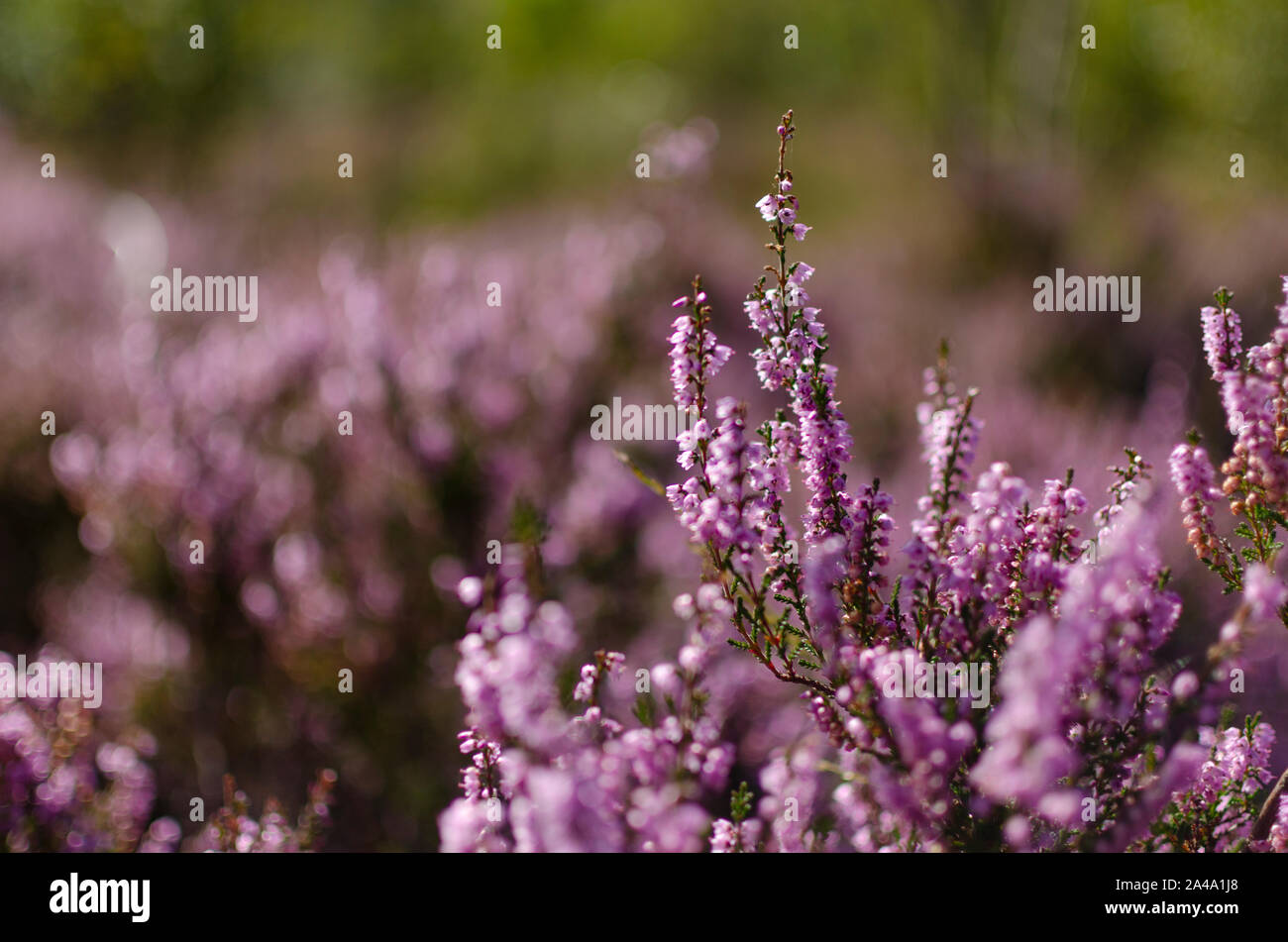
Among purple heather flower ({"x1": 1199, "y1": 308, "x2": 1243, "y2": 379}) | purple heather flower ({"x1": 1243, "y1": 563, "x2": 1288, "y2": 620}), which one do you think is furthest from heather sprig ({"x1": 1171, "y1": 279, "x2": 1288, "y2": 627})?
purple heather flower ({"x1": 1243, "y1": 563, "x2": 1288, "y2": 620})

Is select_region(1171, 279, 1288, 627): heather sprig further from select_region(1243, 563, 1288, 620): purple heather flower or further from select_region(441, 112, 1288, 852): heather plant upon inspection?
select_region(1243, 563, 1288, 620): purple heather flower

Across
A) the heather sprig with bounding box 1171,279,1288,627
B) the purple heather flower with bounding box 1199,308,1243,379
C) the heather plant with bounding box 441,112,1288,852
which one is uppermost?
the purple heather flower with bounding box 1199,308,1243,379

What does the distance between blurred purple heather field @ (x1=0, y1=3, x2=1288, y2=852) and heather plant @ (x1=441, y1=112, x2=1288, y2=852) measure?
0.01 metres

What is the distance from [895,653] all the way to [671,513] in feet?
10.8

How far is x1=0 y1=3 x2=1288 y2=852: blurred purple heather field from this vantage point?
1420 mm

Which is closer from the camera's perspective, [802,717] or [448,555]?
[802,717]

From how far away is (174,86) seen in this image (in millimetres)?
13688

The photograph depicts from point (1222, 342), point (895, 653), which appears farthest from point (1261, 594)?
point (1222, 342)

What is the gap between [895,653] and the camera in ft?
4.57

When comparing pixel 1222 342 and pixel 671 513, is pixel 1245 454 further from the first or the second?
pixel 671 513
